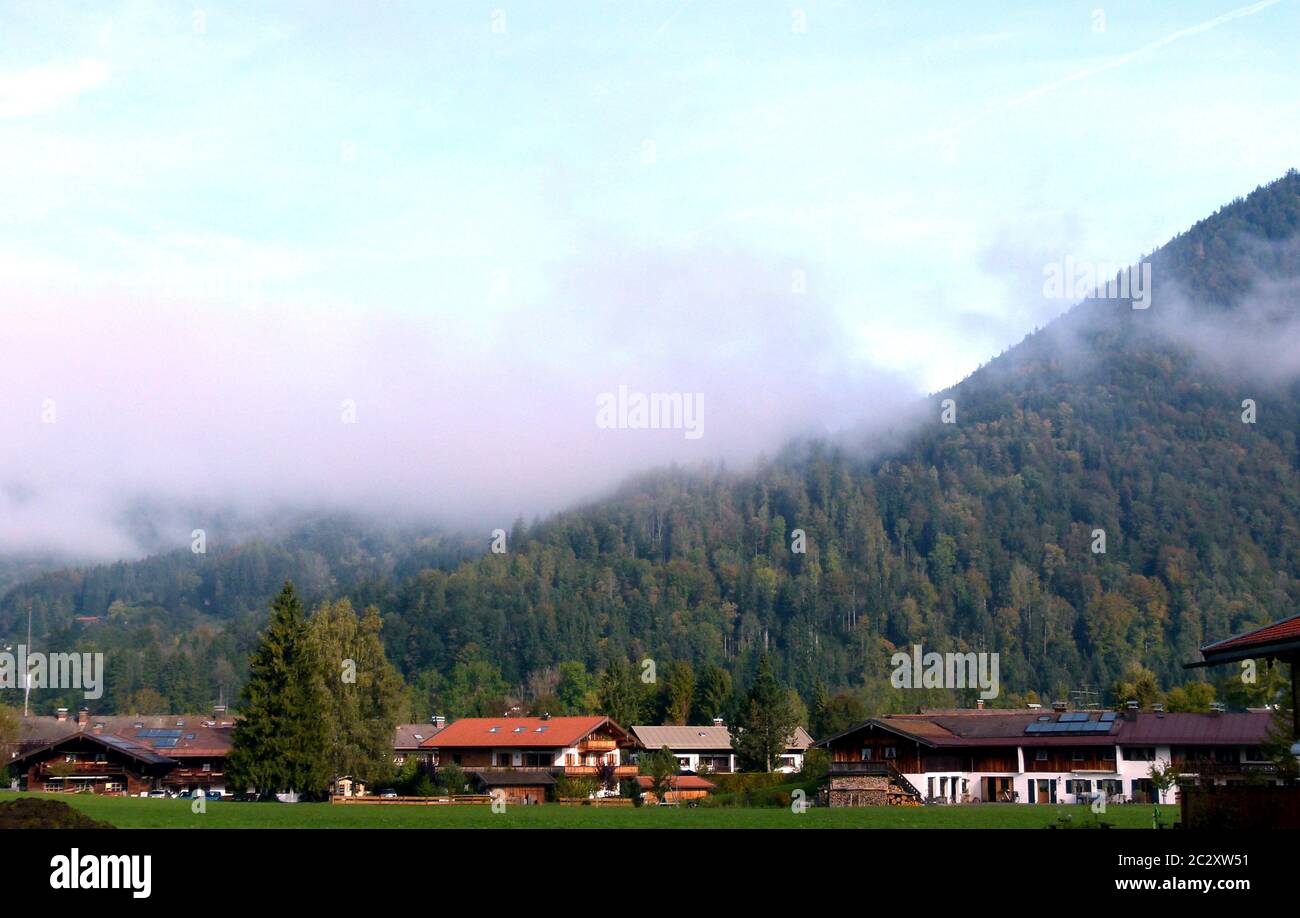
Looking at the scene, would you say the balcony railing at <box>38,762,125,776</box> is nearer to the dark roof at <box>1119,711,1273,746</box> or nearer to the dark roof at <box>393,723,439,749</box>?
the dark roof at <box>393,723,439,749</box>

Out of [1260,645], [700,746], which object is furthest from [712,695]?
[1260,645]

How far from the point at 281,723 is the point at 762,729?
→ 3954 cm

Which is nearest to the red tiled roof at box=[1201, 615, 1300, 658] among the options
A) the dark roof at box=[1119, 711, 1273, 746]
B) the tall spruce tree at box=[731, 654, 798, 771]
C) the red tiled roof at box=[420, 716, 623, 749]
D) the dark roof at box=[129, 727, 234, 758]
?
the dark roof at box=[1119, 711, 1273, 746]

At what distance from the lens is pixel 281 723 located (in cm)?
7944

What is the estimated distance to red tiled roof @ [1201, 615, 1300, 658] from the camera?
29.1 m

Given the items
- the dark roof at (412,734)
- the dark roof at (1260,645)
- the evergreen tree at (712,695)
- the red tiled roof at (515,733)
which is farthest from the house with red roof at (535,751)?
the dark roof at (1260,645)

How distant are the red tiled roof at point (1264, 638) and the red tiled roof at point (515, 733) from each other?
235 ft

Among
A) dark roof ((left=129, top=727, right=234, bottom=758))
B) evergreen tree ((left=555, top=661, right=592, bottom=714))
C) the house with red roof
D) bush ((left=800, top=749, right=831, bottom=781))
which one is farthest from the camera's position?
evergreen tree ((left=555, top=661, right=592, bottom=714))

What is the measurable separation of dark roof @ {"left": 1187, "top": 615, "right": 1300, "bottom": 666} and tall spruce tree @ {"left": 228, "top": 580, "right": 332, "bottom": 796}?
57.6 meters

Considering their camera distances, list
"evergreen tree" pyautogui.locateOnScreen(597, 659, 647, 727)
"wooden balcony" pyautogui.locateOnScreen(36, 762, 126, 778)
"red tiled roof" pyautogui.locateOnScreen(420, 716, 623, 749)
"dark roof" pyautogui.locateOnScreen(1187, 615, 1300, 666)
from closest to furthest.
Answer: "dark roof" pyautogui.locateOnScreen(1187, 615, 1300, 666) < "wooden balcony" pyautogui.locateOnScreen(36, 762, 126, 778) < "red tiled roof" pyautogui.locateOnScreen(420, 716, 623, 749) < "evergreen tree" pyautogui.locateOnScreen(597, 659, 647, 727)
